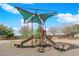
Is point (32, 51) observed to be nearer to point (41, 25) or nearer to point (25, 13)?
point (41, 25)

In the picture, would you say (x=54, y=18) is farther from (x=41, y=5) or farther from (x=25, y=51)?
(x=25, y=51)

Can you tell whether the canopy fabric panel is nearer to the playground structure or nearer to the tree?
the playground structure

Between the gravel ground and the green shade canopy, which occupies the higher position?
the green shade canopy

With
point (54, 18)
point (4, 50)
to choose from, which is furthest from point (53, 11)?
point (4, 50)

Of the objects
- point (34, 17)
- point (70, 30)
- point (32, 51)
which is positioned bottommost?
point (32, 51)

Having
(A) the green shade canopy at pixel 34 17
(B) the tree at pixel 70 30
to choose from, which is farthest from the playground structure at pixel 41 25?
(B) the tree at pixel 70 30

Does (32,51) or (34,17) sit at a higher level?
(34,17)

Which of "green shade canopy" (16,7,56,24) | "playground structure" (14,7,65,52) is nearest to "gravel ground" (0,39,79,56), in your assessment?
"playground structure" (14,7,65,52)

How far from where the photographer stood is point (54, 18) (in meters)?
4.74

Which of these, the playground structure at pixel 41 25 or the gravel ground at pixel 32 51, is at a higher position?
the playground structure at pixel 41 25

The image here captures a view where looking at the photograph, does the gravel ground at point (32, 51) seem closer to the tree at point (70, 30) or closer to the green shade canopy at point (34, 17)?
the tree at point (70, 30)

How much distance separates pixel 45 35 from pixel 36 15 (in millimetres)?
275

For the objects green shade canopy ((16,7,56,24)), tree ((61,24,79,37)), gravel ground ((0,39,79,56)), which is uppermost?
green shade canopy ((16,7,56,24))

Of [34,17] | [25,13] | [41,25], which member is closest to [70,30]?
[41,25]
